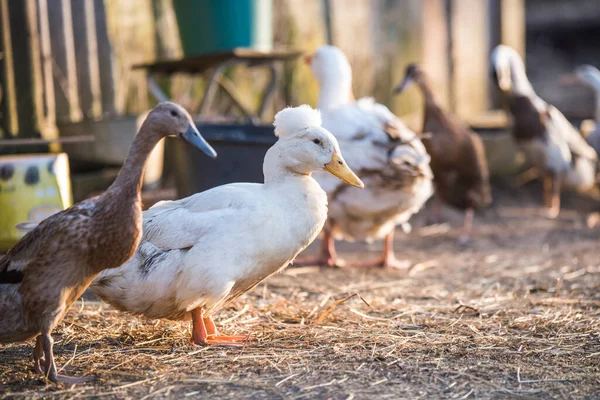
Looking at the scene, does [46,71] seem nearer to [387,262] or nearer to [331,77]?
[331,77]

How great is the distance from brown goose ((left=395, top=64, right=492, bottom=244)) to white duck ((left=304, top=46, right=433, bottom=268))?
1.01m

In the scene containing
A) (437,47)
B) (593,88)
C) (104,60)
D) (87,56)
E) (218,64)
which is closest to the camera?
(218,64)

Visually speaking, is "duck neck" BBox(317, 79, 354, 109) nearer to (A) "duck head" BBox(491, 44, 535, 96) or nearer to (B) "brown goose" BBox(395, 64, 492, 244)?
(B) "brown goose" BBox(395, 64, 492, 244)

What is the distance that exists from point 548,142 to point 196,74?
347cm

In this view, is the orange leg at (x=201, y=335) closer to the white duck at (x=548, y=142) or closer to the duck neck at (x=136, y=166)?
the duck neck at (x=136, y=166)

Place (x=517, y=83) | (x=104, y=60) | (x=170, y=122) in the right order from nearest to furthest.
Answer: (x=170, y=122) < (x=104, y=60) < (x=517, y=83)

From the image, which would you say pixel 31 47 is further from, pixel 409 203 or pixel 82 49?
pixel 409 203

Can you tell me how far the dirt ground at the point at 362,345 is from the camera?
8.75ft

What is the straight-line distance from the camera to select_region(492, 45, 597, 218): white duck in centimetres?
756

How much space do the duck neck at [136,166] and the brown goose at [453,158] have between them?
11.5ft

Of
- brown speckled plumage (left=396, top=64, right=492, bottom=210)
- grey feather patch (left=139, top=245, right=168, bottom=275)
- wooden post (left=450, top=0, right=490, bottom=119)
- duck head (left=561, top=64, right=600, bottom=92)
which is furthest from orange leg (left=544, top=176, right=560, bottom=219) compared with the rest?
grey feather patch (left=139, top=245, right=168, bottom=275)

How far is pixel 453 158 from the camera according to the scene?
6090 mm

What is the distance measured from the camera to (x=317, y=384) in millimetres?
2682

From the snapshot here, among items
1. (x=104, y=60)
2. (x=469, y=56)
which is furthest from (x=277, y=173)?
(x=469, y=56)
